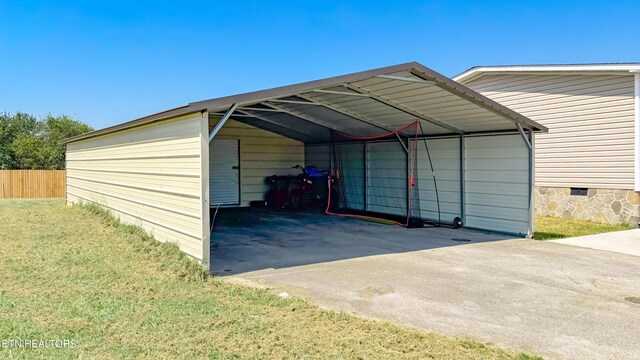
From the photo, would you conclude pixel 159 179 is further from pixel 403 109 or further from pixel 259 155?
pixel 259 155

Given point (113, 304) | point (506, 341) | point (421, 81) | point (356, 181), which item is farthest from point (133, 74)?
point (506, 341)

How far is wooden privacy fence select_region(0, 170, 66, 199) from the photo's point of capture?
17391mm

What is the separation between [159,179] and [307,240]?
2441 millimetres

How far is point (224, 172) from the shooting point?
1284 cm

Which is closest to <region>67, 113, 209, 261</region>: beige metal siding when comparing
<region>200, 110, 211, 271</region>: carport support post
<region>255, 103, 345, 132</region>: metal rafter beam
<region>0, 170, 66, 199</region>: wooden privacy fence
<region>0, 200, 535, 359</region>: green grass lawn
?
<region>200, 110, 211, 271</region>: carport support post

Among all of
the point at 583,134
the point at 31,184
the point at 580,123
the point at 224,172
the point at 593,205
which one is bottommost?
the point at 593,205

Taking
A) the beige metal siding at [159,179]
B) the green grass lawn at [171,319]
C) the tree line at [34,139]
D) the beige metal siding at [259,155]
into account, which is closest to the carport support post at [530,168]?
the green grass lawn at [171,319]

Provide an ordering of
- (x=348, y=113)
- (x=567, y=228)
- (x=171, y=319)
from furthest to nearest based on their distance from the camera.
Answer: (x=567, y=228) → (x=348, y=113) → (x=171, y=319)

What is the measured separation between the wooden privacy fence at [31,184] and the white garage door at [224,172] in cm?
860

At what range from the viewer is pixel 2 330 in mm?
3238

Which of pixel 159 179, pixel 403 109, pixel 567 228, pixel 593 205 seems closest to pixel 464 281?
pixel 403 109

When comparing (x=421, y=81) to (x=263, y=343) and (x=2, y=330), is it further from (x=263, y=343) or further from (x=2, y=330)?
(x=2, y=330)

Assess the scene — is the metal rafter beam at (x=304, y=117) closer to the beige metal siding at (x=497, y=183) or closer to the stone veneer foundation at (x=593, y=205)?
the beige metal siding at (x=497, y=183)

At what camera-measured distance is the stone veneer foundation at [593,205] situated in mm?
8984
